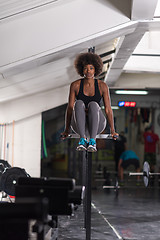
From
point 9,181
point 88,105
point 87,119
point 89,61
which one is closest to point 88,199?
point 87,119

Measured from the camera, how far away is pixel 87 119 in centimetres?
388

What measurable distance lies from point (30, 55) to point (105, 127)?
4.92ft

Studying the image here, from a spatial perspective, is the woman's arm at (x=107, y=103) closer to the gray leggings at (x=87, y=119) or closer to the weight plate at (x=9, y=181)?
the gray leggings at (x=87, y=119)

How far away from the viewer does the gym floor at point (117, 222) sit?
190 inches

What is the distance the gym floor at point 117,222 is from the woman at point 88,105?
1465 mm

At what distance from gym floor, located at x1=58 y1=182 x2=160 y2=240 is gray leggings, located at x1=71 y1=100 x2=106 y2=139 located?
1.49 meters

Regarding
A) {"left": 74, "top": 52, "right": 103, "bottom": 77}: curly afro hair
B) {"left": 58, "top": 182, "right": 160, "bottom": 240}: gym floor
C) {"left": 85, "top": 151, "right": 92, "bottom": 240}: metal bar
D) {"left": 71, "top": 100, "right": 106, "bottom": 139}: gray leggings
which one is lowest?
{"left": 58, "top": 182, "right": 160, "bottom": 240}: gym floor

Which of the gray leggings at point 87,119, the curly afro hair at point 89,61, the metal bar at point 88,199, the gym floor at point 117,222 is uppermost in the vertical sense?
the curly afro hair at point 89,61

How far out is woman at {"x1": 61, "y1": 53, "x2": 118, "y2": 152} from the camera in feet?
12.4

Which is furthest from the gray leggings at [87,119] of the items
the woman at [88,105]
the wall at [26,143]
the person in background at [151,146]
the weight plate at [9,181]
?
the person in background at [151,146]

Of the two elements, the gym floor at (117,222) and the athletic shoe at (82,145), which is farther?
the gym floor at (117,222)

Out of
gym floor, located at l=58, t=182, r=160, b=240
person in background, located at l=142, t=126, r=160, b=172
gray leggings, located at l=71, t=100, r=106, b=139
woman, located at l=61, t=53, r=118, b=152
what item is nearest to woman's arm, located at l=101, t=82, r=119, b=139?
woman, located at l=61, t=53, r=118, b=152

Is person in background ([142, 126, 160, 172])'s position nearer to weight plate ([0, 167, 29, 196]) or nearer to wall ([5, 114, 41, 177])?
wall ([5, 114, 41, 177])

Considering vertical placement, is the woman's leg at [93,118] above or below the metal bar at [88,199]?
above
